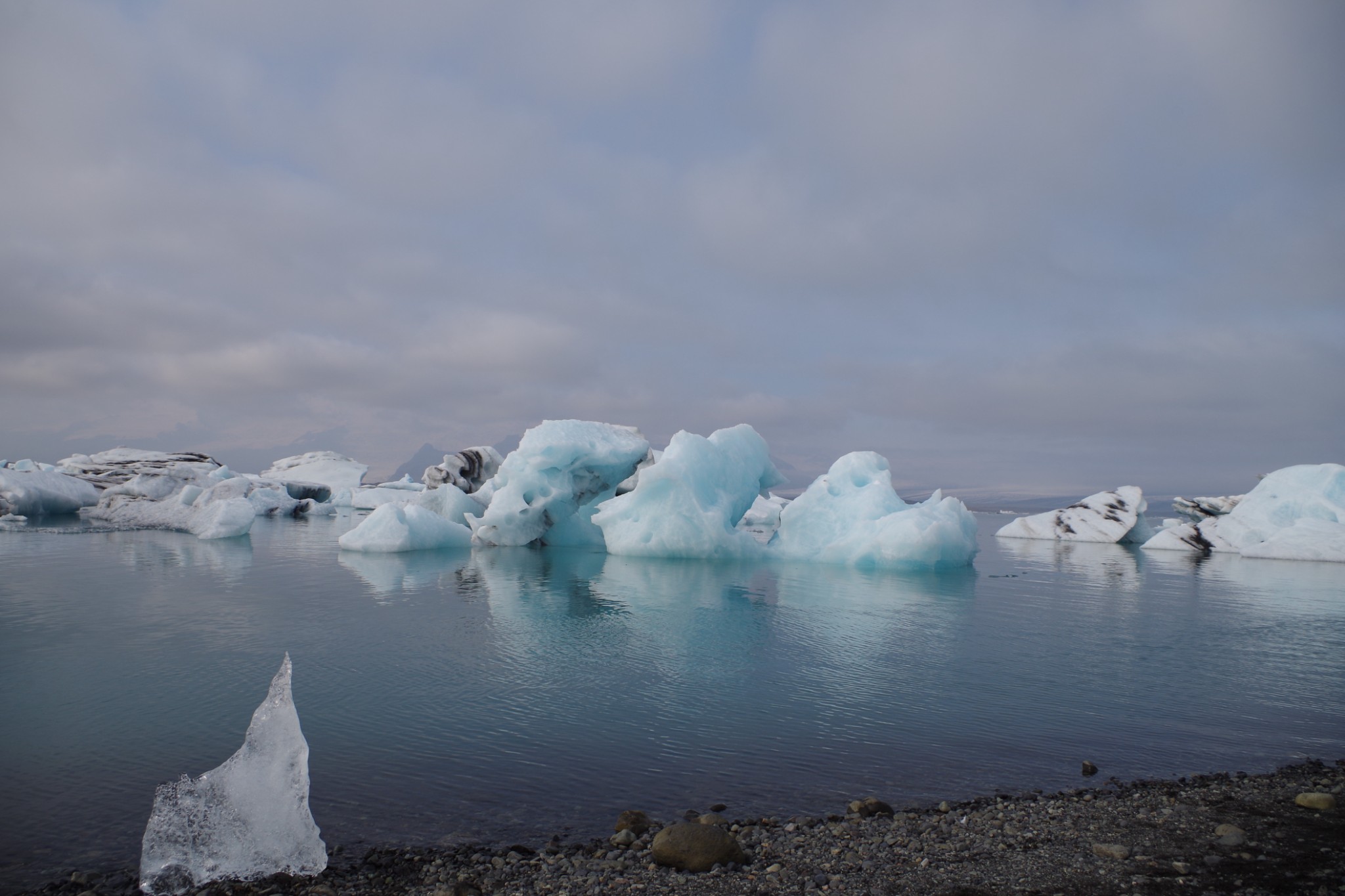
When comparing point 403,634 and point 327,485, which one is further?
point 327,485

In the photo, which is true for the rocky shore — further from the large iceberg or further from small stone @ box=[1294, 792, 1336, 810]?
the large iceberg

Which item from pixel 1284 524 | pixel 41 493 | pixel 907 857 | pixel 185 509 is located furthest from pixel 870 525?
pixel 41 493

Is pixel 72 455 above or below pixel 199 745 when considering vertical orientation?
above

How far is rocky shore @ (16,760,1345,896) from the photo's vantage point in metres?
2.95

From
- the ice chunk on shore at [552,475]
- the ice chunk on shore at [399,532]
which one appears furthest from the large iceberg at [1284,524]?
the ice chunk on shore at [399,532]

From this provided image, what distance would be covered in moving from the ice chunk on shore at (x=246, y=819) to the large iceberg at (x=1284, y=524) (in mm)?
24144

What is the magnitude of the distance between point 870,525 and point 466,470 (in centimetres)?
1443

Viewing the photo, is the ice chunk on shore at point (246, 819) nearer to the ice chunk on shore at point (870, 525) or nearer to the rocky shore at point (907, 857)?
the rocky shore at point (907, 857)

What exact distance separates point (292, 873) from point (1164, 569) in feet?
62.5

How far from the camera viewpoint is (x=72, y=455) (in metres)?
37.8

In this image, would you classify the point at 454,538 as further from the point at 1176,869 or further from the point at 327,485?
the point at 327,485

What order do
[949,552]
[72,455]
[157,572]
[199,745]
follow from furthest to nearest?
[72,455] → [949,552] → [157,572] → [199,745]

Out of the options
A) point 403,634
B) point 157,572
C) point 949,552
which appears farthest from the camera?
point 949,552

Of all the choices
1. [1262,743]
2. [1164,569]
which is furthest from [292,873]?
[1164,569]
